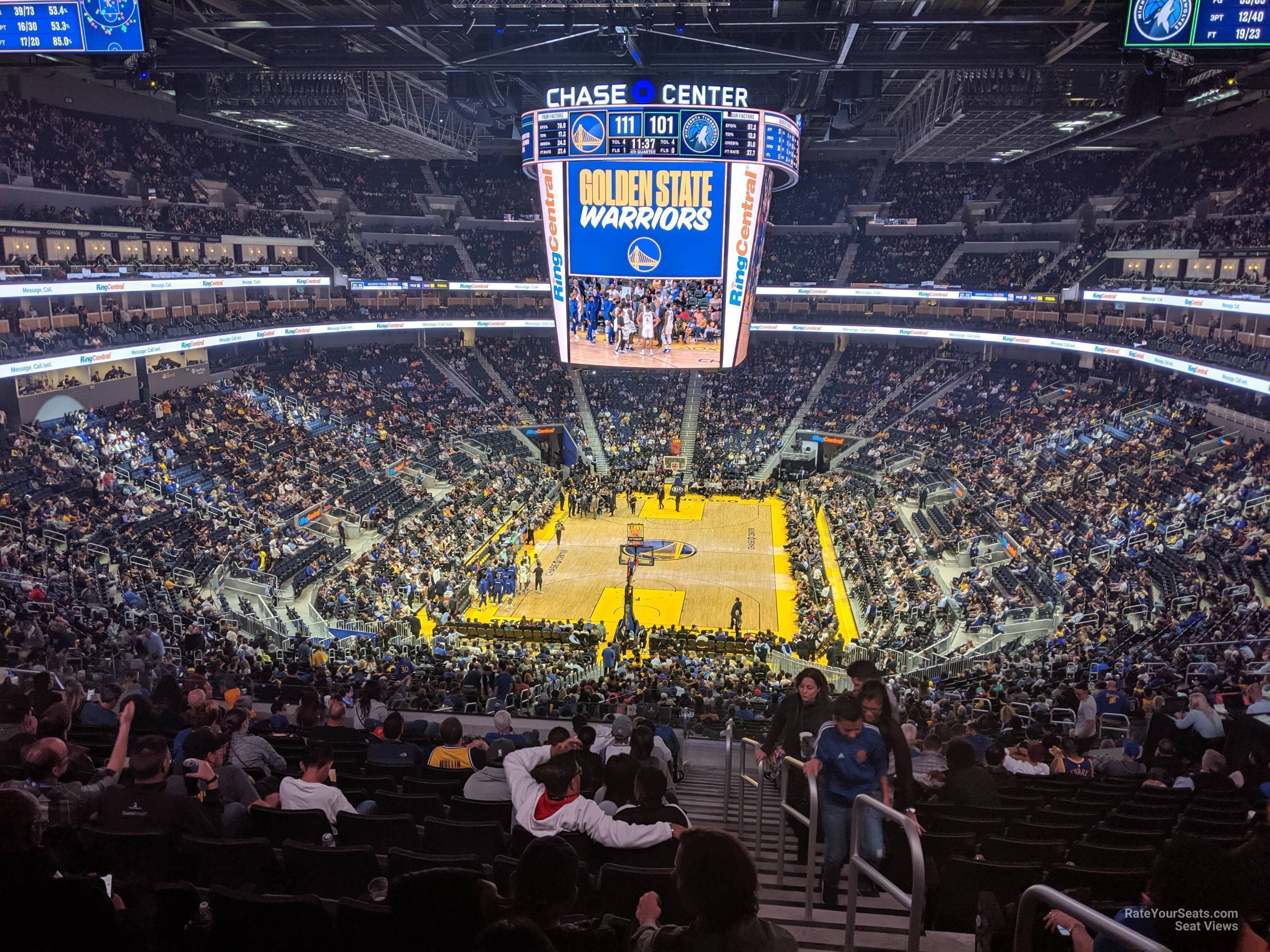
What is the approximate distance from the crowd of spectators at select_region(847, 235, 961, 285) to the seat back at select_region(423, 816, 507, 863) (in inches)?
1709

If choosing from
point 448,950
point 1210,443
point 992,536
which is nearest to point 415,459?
point 992,536

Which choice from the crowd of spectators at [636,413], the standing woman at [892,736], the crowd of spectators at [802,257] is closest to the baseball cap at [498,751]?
the standing woman at [892,736]

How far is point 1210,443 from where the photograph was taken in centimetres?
2752

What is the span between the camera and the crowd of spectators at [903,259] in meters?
44.7

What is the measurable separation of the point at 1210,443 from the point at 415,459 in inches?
1111

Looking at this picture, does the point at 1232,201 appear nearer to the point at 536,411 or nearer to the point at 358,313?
the point at 536,411

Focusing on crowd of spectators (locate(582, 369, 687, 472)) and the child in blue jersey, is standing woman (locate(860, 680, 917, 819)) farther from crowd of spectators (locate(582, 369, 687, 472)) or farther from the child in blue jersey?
crowd of spectators (locate(582, 369, 687, 472))

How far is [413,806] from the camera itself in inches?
219

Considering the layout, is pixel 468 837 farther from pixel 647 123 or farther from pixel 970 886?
pixel 647 123

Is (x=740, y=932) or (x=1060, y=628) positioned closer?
(x=740, y=932)

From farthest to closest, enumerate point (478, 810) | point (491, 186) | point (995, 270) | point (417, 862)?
point (491, 186) → point (995, 270) → point (478, 810) → point (417, 862)

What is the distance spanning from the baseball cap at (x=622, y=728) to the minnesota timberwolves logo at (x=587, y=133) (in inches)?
729

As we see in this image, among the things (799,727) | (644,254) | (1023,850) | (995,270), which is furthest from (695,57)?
(995,270)

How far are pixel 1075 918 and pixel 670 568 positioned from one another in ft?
87.8
